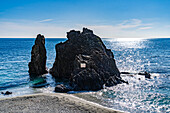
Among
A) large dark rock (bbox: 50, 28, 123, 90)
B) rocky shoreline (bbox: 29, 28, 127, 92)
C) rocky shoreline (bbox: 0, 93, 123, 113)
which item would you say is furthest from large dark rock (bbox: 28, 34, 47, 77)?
rocky shoreline (bbox: 0, 93, 123, 113)

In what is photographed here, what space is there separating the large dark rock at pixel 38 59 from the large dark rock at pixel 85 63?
516cm

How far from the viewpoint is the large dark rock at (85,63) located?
37969 millimetres

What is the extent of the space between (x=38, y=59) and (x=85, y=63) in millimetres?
21302

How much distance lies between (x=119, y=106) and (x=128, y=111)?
87.0 inches

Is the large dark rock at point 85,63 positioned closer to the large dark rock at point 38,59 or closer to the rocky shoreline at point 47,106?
the large dark rock at point 38,59

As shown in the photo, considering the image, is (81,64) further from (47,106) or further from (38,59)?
(38,59)

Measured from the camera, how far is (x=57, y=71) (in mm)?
51656

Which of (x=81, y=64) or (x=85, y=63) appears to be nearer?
(x=81, y=64)

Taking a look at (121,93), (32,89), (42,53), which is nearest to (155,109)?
(121,93)

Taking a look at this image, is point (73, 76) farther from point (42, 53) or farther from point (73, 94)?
point (42, 53)

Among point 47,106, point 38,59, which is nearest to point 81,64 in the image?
point 47,106

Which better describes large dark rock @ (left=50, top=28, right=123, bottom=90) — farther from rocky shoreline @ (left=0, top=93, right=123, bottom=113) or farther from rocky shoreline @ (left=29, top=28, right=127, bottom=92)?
rocky shoreline @ (left=0, top=93, right=123, bottom=113)

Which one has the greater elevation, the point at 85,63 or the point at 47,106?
the point at 85,63

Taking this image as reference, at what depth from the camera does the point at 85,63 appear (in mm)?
40875
